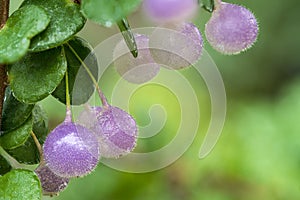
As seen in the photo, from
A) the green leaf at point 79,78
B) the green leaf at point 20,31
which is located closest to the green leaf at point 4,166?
the green leaf at point 79,78

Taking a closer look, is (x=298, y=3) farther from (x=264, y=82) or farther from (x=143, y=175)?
(x=143, y=175)

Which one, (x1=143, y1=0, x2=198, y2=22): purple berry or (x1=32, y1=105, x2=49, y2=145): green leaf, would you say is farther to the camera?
(x1=32, y1=105, x2=49, y2=145): green leaf

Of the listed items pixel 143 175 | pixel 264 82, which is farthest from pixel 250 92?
pixel 143 175

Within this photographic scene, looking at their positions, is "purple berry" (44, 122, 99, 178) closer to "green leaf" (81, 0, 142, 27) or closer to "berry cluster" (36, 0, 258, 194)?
"berry cluster" (36, 0, 258, 194)

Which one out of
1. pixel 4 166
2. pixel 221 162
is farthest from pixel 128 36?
pixel 221 162

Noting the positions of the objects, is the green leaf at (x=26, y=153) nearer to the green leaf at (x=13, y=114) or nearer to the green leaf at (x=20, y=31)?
the green leaf at (x=13, y=114)

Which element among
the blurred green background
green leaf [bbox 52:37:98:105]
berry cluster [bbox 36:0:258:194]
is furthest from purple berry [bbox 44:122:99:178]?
the blurred green background
